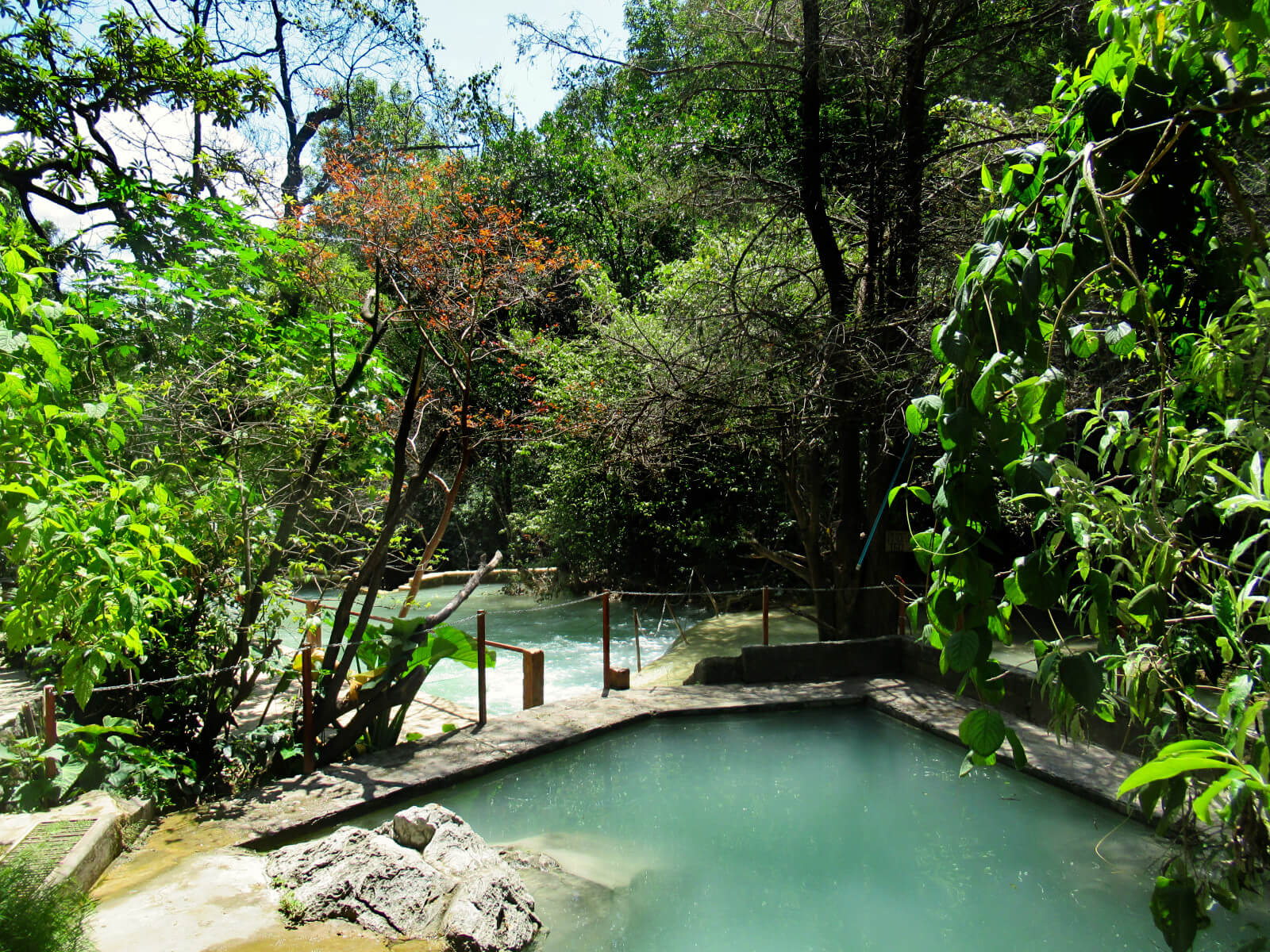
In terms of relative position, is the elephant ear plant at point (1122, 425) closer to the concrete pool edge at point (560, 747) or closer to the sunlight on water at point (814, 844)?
the sunlight on water at point (814, 844)

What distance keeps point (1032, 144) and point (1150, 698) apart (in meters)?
1.16

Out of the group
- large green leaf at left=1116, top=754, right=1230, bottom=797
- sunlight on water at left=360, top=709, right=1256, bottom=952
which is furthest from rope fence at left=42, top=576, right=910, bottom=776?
large green leaf at left=1116, top=754, right=1230, bottom=797

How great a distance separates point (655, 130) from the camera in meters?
18.0

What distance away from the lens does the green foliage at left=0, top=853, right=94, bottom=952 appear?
3004 millimetres

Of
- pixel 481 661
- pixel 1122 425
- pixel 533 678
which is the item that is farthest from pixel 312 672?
pixel 1122 425

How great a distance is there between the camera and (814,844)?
551 centimetres

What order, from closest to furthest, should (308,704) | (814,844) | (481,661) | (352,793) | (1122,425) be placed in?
(1122,425), (814,844), (352,793), (308,704), (481,661)

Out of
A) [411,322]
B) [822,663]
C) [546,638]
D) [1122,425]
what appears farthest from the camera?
[546,638]

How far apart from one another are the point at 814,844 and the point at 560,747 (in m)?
2.26

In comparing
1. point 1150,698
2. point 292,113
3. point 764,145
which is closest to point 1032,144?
point 1150,698

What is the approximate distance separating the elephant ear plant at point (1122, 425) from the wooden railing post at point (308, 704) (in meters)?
5.11

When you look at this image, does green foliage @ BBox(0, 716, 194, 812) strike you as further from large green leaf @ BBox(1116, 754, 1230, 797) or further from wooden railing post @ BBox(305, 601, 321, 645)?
large green leaf @ BBox(1116, 754, 1230, 797)

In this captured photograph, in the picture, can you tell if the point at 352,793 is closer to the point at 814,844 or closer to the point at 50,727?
the point at 50,727

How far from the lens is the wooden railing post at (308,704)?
5.89 metres
